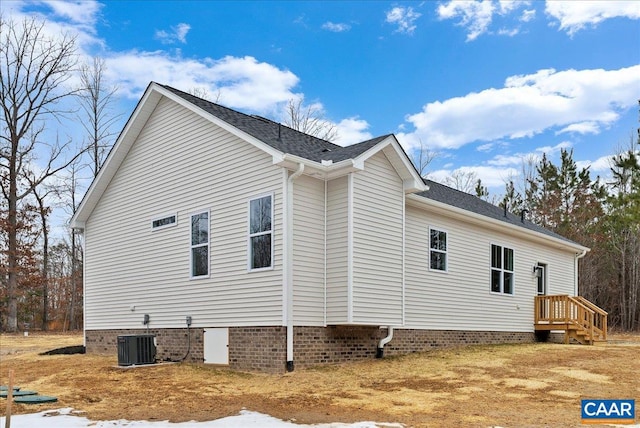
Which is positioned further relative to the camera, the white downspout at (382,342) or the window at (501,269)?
the window at (501,269)

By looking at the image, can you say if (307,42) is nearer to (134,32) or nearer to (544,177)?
(134,32)

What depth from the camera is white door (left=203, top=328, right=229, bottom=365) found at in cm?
1179

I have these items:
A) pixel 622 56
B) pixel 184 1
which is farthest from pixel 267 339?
pixel 622 56

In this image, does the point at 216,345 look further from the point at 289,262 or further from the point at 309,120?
the point at 309,120

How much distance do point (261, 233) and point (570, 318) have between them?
1137cm

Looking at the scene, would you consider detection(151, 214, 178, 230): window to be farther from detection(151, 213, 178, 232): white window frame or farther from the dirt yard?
the dirt yard

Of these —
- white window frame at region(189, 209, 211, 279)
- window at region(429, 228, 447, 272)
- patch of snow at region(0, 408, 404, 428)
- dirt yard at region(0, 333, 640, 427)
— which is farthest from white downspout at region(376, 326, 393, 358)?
patch of snow at region(0, 408, 404, 428)

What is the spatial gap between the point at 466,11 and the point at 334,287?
12.4m

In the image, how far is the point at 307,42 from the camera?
71.8 ft

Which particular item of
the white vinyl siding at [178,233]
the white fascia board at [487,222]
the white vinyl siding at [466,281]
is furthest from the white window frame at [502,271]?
the white vinyl siding at [178,233]

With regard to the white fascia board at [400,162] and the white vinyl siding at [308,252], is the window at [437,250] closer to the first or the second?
the white fascia board at [400,162]

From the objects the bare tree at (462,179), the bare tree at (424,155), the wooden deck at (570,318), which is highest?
the bare tree at (424,155)

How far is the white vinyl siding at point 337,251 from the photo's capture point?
11109 millimetres

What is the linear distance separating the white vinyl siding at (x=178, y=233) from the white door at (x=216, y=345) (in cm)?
20
